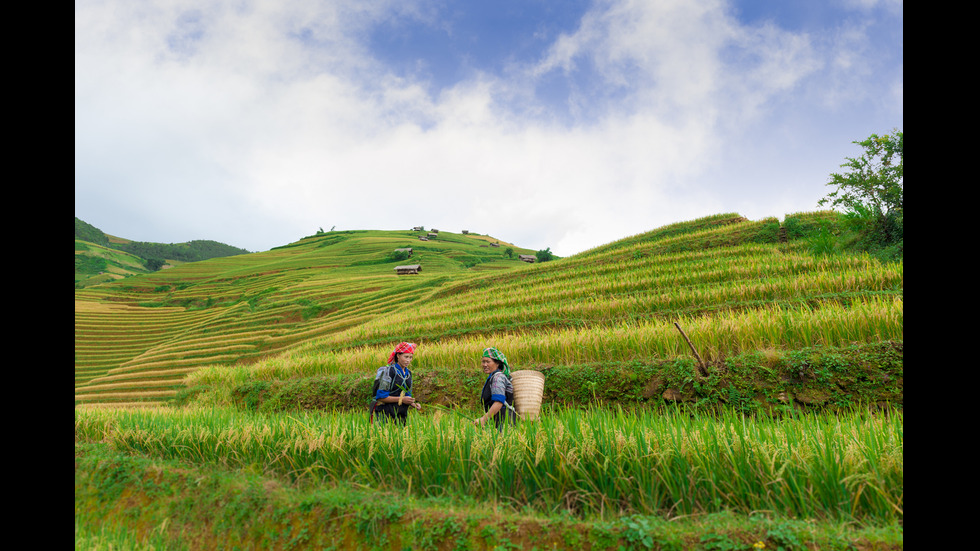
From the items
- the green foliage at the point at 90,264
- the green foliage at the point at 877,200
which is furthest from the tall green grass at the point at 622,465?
the green foliage at the point at 90,264

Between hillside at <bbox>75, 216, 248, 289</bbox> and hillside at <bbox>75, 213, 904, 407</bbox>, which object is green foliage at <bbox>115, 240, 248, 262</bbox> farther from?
hillside at <bbox>75, 213, 904, 407</bbox>

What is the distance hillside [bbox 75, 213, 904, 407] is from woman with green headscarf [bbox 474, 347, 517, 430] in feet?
7.63

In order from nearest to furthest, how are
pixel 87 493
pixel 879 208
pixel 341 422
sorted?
pixel 87 493
pixel 341 422
pixel 879 208

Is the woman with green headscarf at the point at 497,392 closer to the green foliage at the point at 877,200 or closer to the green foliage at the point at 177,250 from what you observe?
the green foliage at the point at 877,200

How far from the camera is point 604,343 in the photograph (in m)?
7.65

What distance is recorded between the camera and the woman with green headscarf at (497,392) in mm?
4371

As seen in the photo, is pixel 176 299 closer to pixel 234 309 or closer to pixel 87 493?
pixel 234 309

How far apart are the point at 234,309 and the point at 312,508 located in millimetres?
31236

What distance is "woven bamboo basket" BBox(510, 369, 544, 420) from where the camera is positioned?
5.15 metres

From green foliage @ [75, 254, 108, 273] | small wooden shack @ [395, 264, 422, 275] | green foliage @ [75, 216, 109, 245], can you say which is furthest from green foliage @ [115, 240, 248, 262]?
small wooden shack @ [395, 264, 422, 275]

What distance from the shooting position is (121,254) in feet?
291

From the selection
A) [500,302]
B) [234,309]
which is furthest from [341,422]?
[234,309]

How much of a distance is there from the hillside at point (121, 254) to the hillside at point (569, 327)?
33265 millimetres

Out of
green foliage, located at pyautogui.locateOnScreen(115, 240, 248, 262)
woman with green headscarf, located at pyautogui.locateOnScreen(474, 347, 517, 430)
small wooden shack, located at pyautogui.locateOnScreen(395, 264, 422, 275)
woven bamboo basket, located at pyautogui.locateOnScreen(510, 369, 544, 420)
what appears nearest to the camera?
woman with green headscarf, located at pyautogui.locateOnScreen(474, 347, 517, 430)
